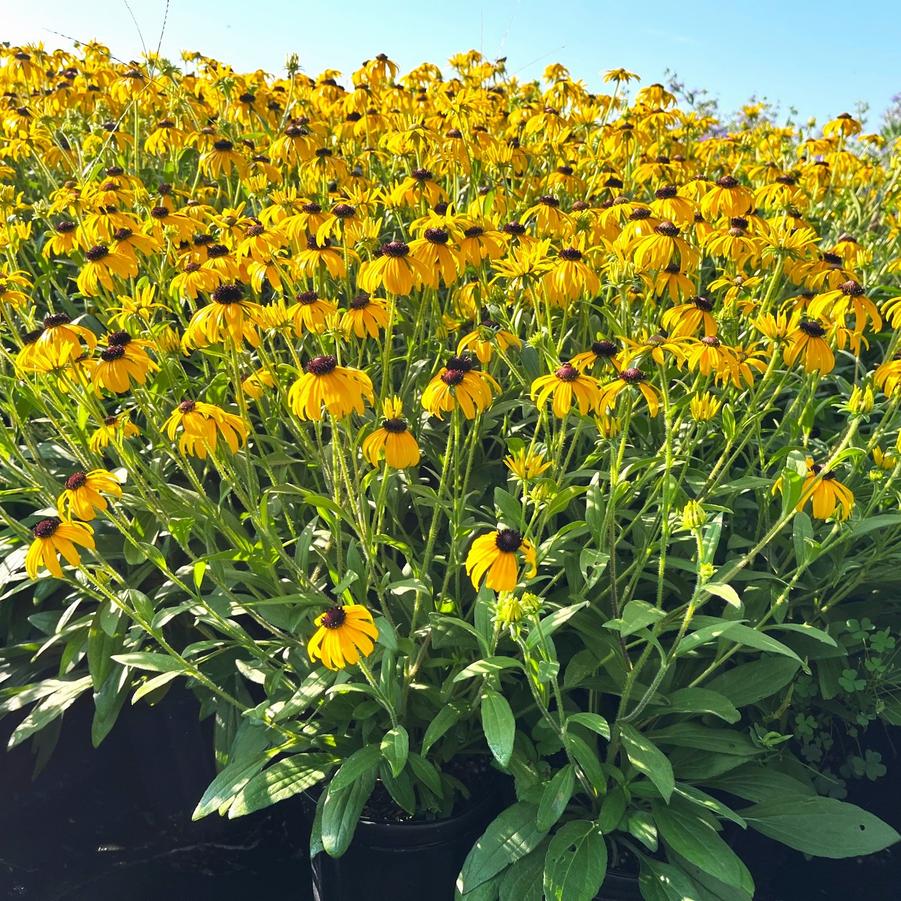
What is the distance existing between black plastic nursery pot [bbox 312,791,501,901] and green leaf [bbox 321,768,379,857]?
0.12m

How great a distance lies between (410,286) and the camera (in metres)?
2.01

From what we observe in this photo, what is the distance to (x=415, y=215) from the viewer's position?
12.0 feet

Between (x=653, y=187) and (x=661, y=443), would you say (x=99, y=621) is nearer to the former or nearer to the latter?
(x=661, y=443)

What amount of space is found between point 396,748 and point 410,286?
1093 mm

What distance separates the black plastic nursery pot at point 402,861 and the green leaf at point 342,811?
0.12 metres

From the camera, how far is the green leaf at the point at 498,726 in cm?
165

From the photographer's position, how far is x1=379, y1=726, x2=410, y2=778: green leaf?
173 cm

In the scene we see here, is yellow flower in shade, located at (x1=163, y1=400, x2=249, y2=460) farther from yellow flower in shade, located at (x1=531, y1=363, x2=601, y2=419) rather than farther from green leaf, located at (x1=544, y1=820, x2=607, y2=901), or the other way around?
green leaf, located at (x1=544, y1=820, x2=607, y2=901)

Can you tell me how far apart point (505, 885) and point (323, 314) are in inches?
56.4

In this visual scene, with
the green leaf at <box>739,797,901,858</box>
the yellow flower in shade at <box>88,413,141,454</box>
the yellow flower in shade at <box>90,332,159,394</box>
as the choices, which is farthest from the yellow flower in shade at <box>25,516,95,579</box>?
the green leaf at <box>739,797,901,858</box>

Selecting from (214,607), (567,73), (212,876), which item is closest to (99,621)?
(214,607)

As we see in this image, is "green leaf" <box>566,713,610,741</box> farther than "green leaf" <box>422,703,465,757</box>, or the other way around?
"green leaf" <box>422,703,465,757</box>

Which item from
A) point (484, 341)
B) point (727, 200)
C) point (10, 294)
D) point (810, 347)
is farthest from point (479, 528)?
point (10, 294)

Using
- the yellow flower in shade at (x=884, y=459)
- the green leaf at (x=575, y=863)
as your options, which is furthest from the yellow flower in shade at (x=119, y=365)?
the yellow flower in shade at (x=884, y=459)
